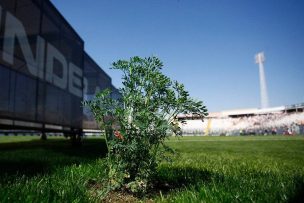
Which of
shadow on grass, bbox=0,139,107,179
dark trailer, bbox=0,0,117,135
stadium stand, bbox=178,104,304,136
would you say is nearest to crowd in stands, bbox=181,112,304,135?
stadium stand, bbox=178,104,304,136

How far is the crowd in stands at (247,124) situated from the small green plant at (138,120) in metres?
85.6

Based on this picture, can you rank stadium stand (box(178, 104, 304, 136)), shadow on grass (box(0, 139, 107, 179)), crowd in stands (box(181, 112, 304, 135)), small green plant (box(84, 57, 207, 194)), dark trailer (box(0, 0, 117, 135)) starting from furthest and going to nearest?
stadium stand (box(178, 104, 304, 136)) < crowd in stands (box(181, 112, 304, 135)) < dark trailer (box(0, 0, 117, 135)) < shadow on grass (box(0, 139, 107, 179)) < small green plant (box(84, 57, 207, 194))

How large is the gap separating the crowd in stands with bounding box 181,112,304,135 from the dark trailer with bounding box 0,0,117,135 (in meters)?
80.3

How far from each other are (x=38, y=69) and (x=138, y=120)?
5286mm

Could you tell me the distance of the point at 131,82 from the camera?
13.8ft

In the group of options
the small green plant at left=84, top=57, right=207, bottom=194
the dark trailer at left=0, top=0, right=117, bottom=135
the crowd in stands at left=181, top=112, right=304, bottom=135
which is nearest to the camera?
the small green plant at left=84, top=57, right=207, bottom=194

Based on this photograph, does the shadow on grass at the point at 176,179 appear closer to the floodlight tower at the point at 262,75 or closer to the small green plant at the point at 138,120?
the small green plant at the point at 138,120

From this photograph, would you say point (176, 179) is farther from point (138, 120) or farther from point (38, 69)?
point (38, 69)

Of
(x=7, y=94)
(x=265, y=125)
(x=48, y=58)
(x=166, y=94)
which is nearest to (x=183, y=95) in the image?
(x=166, y=94)

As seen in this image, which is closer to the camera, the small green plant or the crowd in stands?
the small green plant

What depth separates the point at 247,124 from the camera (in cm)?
10475

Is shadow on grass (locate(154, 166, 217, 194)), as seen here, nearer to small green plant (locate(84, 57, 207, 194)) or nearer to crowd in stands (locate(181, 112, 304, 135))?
small green plant (locate(84, 57, 207, 194))

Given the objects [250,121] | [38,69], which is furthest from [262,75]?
[38,69]

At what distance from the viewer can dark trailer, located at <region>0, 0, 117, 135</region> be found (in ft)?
22.2
